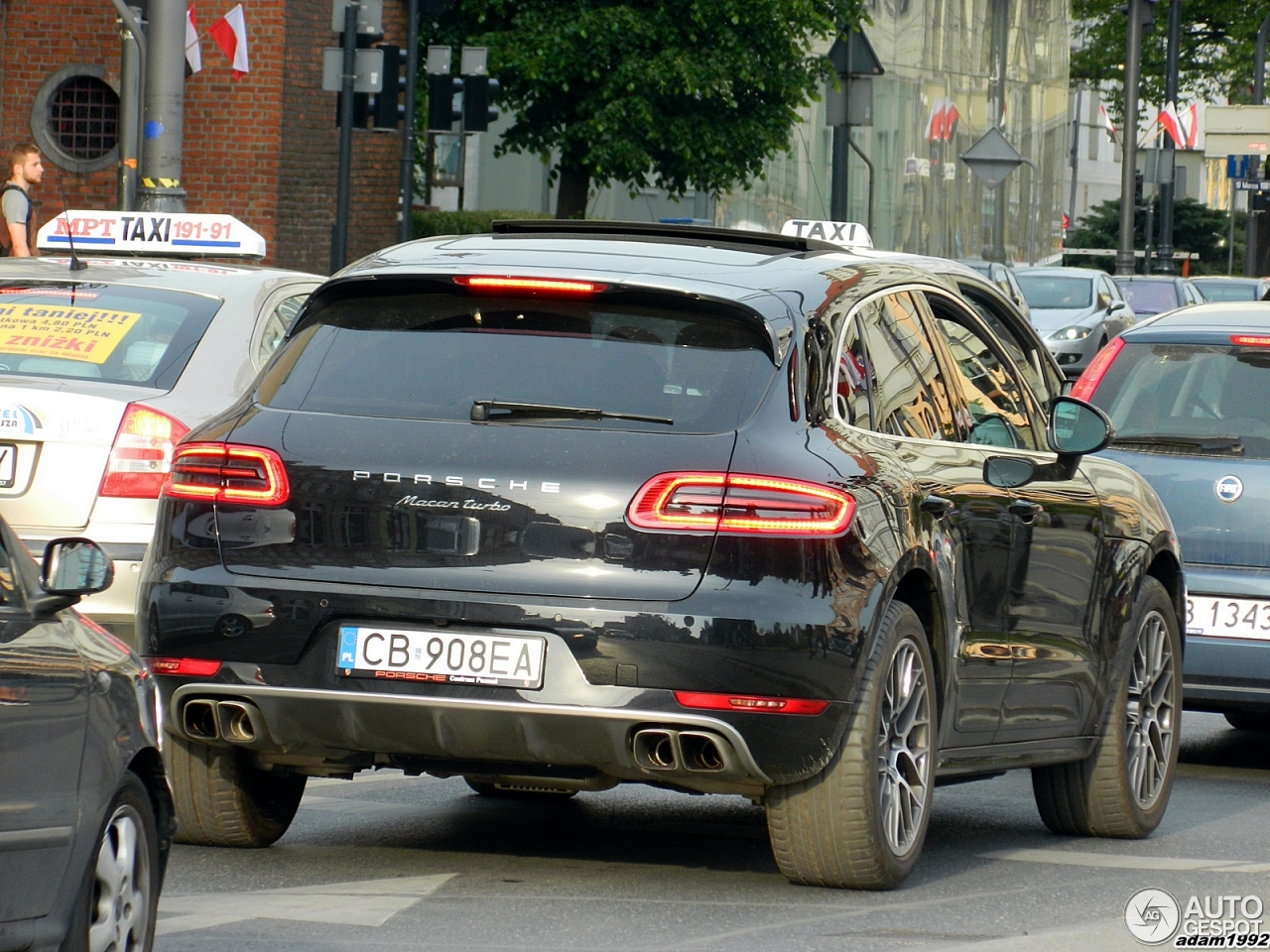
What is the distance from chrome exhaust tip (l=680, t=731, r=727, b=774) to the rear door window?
104cm

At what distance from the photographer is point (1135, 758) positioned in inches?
311

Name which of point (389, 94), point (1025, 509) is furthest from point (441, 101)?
point (1025, 509)

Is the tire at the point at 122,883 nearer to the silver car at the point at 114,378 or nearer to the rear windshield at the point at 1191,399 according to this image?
the silver car at the point at 114,378

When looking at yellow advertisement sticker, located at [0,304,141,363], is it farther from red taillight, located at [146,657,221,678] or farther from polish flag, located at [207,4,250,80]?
polish flag, located at [207,4,250,80]

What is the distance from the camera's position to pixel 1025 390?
306 inches

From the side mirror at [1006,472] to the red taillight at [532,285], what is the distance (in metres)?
1.35

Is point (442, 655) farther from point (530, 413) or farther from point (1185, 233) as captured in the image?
point (1185, 233)

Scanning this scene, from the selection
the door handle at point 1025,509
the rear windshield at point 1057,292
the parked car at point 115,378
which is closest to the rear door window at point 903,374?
the door handle at point 1025,509

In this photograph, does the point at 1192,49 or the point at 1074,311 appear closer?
the point at 1074,311

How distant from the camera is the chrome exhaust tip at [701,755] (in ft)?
19.4

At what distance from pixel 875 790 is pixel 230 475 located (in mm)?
1741

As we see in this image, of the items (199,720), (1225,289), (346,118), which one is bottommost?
(199,720)

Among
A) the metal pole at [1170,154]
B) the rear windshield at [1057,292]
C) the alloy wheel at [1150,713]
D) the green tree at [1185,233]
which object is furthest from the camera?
the green tree at [1185,233]

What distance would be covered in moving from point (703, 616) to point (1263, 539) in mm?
3777
